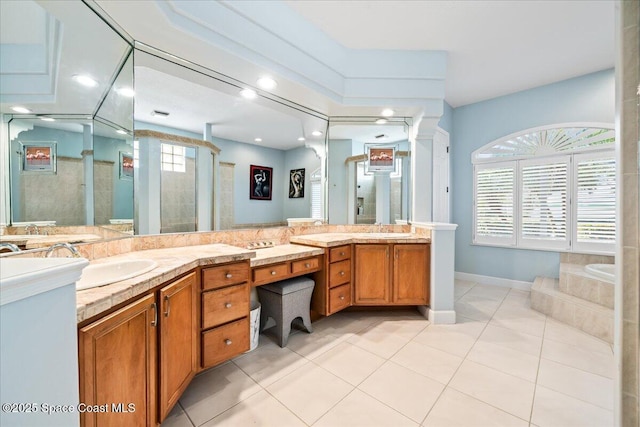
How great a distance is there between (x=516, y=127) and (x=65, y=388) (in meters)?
5.04

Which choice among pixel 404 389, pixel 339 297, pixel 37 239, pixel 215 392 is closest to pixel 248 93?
pixel 37 239

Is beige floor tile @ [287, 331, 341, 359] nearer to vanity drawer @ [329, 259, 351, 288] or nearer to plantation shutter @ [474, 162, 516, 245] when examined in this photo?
vanity drawer @ [329, 259, 351, 288]

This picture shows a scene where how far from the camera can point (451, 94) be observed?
3.84 meters

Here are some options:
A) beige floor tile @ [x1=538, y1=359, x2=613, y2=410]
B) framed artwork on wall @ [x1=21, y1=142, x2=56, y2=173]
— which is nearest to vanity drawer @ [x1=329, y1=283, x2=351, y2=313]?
beige floor tile @ [x1=538, y1=359, x2=613, y2=410]

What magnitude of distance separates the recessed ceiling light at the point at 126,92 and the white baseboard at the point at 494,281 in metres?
4.85

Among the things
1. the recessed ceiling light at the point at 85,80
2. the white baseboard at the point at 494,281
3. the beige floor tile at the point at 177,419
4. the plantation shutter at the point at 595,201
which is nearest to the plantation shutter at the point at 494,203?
the white baseboard at the point at 494,281

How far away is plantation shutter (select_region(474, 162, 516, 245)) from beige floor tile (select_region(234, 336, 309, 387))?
3504mm

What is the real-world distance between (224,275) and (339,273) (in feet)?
4.16

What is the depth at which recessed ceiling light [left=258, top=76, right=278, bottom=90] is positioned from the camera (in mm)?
2307

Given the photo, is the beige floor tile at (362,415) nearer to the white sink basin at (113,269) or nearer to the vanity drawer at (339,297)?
the vanity drawer at (339,297)

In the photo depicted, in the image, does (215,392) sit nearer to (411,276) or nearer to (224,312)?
(224,312)

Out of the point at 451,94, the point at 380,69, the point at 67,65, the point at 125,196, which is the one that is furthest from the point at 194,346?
the point at 451,94

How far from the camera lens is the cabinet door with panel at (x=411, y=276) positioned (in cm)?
278

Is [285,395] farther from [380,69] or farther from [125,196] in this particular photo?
[380,69]
